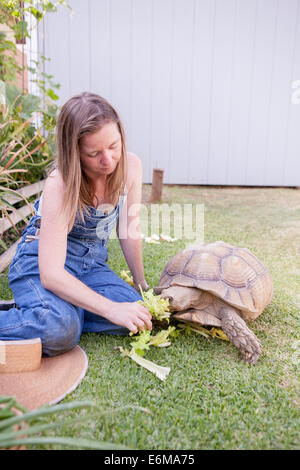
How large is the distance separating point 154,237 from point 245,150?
13.0 feet

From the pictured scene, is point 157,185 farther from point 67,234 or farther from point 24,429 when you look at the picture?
point 24,429

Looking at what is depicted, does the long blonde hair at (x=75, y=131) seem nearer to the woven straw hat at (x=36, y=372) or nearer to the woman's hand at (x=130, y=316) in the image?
the woman's hand at (x=130, y=316)

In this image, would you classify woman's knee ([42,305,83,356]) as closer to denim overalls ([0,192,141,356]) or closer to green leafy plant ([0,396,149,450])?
denim overalls ([0,192,141,356])

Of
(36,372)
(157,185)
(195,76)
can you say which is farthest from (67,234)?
(195,76)

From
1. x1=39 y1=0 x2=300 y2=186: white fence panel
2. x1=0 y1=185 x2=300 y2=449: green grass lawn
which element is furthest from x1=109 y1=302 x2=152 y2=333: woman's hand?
x1=39 y1=0 x2=300 y2=186: white fence panel

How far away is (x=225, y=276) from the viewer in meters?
2.09

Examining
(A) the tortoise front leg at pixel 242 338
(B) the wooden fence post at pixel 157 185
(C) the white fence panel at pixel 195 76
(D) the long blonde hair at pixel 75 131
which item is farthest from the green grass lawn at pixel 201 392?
(C) the white fence panel at pixel 195 76

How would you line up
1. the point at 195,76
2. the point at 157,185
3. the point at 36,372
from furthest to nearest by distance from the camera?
the point at 195,76 → the point at 157,185 → the point at 36,372

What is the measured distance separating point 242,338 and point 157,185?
13.5ft

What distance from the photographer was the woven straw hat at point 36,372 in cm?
156

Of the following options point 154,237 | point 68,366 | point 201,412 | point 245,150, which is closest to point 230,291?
point 201,412

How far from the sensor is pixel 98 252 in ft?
7.58

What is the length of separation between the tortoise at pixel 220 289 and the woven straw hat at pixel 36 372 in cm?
58

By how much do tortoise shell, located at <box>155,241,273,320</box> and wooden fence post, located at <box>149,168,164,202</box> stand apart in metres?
3.57
